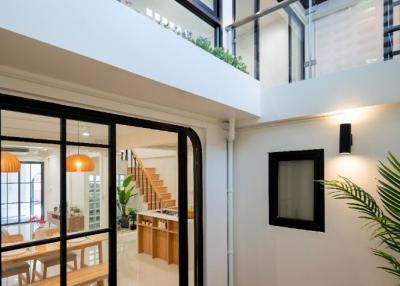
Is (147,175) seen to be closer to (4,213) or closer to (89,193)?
(89,193)

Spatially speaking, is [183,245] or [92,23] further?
[183,245]

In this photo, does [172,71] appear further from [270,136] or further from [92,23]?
[270,136]

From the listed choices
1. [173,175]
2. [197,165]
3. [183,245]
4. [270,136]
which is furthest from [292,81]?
[173,175]

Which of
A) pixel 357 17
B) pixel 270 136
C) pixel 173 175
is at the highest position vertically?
pixel 357 17

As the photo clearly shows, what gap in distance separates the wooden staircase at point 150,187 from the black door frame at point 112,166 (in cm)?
487

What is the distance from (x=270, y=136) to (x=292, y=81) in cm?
68

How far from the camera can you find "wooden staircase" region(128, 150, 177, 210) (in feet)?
27.2

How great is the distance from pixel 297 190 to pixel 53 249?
2490mm

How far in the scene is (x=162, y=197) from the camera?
829cm

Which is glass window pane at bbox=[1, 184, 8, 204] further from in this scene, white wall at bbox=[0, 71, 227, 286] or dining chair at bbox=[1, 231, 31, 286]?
white wall at bbox=[0, 71, 227, 286]

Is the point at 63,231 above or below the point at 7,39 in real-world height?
below

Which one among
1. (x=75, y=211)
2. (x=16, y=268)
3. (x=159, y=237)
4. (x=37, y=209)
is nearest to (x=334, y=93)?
(x=75, y=211)

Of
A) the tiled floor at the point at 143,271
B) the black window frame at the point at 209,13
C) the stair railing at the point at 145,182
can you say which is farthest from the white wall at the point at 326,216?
the stair railing at the point at 145,182

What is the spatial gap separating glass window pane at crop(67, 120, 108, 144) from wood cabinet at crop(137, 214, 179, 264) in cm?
307
